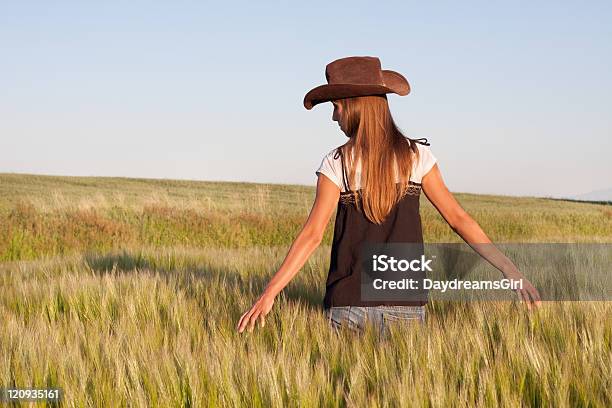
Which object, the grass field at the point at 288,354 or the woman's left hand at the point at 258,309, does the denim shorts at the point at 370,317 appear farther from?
the woman's left hand at the point at 258,309

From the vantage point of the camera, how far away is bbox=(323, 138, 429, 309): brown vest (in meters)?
3.46

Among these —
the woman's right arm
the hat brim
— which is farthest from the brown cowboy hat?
the woman's right arm

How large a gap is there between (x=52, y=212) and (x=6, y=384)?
11905 mm

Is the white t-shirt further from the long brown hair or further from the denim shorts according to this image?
the denim shorts

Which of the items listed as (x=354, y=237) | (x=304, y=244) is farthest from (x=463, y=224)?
(x=304, y=244)

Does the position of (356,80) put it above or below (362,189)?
above

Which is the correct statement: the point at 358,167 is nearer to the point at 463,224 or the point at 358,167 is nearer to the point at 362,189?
the point at 362,189

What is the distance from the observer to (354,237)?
349cm

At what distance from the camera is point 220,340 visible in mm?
3553

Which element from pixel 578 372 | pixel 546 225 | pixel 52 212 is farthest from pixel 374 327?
pixel 546 225

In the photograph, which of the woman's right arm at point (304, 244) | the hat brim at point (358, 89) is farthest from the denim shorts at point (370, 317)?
the hat brim at point (358, 89)

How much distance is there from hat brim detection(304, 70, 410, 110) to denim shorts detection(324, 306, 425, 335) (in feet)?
3.51

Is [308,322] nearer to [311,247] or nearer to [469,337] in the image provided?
[311,247]

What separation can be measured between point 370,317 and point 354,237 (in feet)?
1.33
